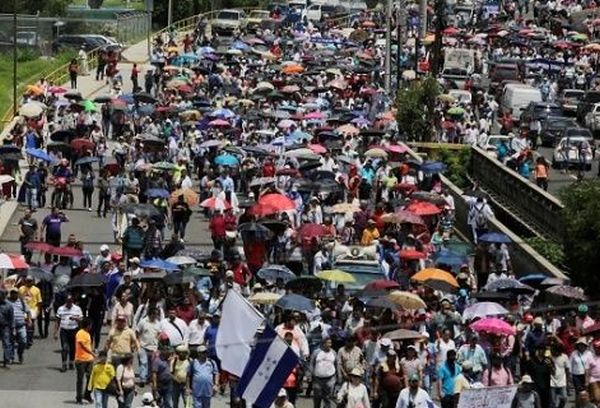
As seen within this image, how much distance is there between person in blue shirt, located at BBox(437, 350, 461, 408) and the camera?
82.1ft

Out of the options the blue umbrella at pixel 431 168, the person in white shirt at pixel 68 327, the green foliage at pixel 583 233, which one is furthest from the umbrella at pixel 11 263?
the blue umbrella at pixel 431 168

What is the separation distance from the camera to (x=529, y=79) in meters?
76.6

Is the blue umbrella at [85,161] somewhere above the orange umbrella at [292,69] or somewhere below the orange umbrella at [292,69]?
above

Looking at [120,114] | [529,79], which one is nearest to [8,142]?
[120,114]

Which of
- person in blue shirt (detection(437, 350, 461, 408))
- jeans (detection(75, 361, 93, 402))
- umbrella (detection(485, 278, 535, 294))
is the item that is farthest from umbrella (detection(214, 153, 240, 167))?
person in blue shirt (detection(437, 350, 461, 408))

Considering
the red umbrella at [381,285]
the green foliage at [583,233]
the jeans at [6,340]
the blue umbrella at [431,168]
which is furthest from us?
the blue umbrella at [431,168]

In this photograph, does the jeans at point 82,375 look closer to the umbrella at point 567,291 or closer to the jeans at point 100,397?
the jeans at point 100,397

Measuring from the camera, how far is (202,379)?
24453mm

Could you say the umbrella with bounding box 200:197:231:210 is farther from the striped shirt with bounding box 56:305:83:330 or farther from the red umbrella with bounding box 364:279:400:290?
the striped shirt with bounding box 56:305:83:330

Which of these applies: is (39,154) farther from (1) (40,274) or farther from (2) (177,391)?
(2) (177,391)

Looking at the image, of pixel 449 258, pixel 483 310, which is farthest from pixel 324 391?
pixel 449 258

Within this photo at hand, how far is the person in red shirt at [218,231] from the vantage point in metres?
35.8

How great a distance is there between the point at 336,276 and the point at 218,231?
20.8 ft

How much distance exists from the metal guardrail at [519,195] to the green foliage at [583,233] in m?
1.87
